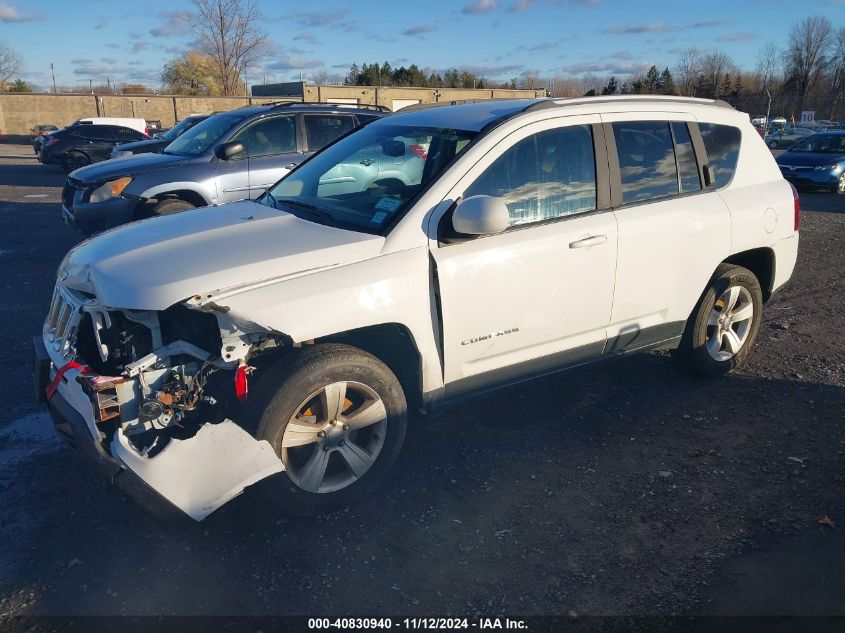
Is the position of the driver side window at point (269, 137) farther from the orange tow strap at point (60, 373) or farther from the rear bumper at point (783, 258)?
the rear bumper at point (783, 258)

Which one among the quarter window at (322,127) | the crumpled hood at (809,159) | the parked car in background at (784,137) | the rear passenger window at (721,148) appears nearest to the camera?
the rear passenger window at (721,148)

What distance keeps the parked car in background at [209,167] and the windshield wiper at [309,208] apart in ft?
13.3

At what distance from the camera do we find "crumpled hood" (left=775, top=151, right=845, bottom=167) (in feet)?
53.9

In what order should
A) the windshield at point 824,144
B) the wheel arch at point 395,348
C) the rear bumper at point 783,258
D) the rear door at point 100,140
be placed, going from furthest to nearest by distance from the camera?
1. the rear door at point 100,140
2. the windshield at point 824,144
3. the rear bumper at point 783,258
4. the wheel arch at point 395,348

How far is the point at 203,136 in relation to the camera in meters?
8.73

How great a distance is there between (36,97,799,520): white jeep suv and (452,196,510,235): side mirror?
1 centimetres

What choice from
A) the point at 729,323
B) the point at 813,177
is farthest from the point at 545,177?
the point at 813,177

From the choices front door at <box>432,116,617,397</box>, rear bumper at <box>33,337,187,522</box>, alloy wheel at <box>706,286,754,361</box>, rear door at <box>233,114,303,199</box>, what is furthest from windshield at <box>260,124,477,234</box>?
rear door at <box>233,114,303,199</box>

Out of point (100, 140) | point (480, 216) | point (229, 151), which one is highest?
point (100, 140)

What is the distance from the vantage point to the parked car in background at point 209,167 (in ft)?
25.5

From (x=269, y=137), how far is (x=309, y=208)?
5346 mm

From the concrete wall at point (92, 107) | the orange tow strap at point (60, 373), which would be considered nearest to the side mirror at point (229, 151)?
the orange tow strap at point (60, 373)

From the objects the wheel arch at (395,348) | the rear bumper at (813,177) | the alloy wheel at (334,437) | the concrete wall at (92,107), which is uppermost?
the concrete wall at (92,107)

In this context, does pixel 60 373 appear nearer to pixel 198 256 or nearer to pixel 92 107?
pixel 198 256
